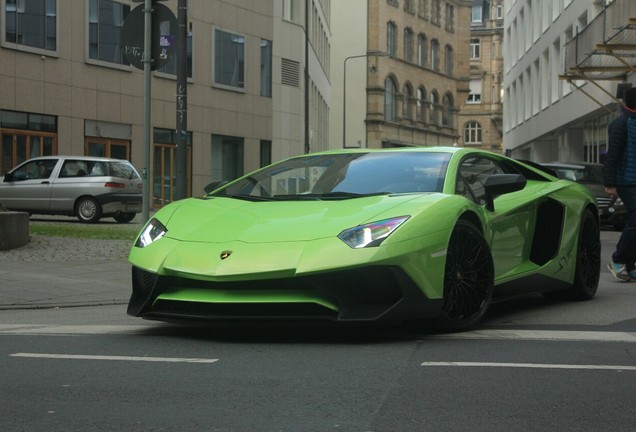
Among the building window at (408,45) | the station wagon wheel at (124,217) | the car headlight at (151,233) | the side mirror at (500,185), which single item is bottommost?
the station wagon wheel at (124,217)

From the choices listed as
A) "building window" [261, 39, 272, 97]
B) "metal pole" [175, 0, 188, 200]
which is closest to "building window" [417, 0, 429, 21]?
"building window" [261, 39, 272, 97]

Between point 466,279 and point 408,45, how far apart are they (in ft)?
282

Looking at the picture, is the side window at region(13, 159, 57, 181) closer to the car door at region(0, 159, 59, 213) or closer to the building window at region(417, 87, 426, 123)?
the car door at region(0, 159, 59, 213)

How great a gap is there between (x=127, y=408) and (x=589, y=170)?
2326cm

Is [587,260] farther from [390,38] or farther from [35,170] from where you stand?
[390,38]

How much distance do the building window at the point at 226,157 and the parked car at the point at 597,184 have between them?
17674mm

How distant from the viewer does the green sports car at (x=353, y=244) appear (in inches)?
245

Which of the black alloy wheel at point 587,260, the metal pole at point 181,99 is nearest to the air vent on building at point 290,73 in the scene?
the metal pole at point 181,99

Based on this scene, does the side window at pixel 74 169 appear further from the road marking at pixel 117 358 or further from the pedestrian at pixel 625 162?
the road marking at pixel 117 358

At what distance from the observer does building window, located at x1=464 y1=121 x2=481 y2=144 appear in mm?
116875

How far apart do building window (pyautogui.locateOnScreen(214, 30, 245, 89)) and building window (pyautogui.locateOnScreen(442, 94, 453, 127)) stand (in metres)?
57.3

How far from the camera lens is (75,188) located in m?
25.5

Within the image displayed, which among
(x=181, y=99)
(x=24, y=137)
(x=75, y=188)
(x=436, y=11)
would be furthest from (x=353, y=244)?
(x=436, y=11)

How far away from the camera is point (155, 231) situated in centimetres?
695
